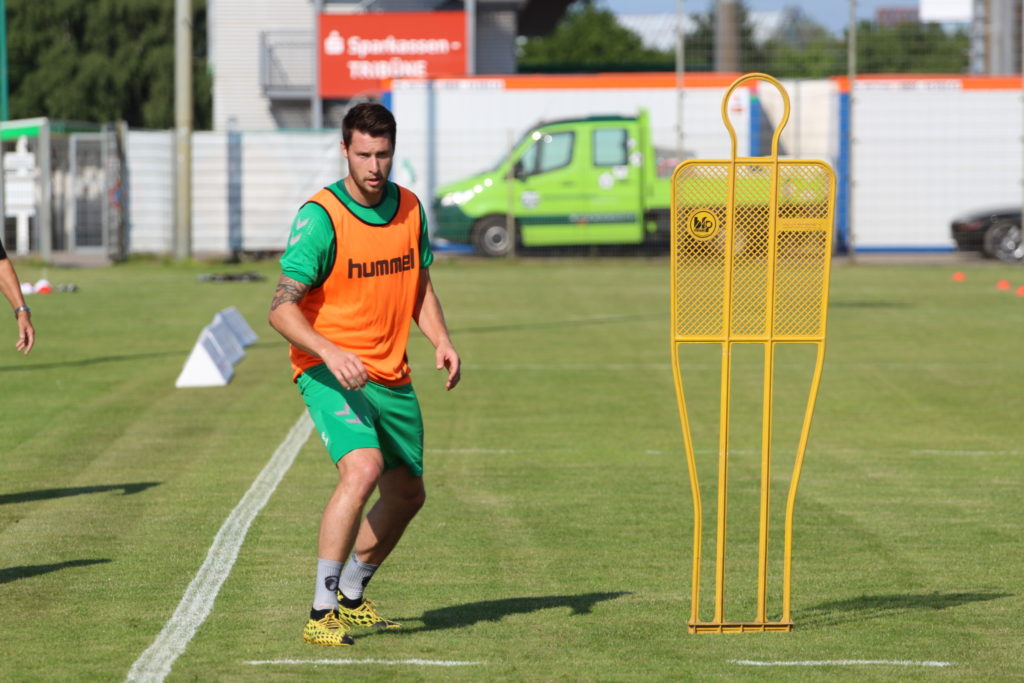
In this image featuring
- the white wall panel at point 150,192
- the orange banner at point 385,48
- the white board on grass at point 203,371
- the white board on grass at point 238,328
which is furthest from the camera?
the orange banner at point 385,48

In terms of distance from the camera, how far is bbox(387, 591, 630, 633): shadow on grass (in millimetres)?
6598

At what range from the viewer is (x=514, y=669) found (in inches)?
230

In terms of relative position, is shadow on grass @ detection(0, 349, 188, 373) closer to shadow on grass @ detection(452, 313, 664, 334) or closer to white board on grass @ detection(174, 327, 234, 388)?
white board on grass @ detection(174, 327, 234, 388)

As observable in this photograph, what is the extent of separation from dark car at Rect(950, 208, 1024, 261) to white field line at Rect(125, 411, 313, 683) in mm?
24028

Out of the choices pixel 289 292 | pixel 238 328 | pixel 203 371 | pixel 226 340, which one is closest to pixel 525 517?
pixel 289 292

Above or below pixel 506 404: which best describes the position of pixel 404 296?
above

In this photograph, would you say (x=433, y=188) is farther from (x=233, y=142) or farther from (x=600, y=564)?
(x=600, y=564)

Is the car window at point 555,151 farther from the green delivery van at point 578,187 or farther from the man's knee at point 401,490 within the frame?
the man's knee at point 401,490

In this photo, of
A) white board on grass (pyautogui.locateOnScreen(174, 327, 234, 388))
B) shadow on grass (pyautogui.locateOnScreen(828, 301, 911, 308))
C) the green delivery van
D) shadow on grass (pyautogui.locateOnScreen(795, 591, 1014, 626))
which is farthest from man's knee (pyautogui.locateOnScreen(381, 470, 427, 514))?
the green delivery van

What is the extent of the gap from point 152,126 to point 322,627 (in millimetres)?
64602

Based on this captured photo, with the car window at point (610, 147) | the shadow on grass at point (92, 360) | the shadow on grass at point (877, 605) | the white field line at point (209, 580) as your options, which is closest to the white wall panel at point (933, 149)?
the car window at point (610, 147)

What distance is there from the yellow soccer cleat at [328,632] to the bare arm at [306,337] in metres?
0.88

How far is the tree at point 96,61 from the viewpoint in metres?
69.1

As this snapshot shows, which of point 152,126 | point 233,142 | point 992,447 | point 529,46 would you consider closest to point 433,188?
point 233,142
